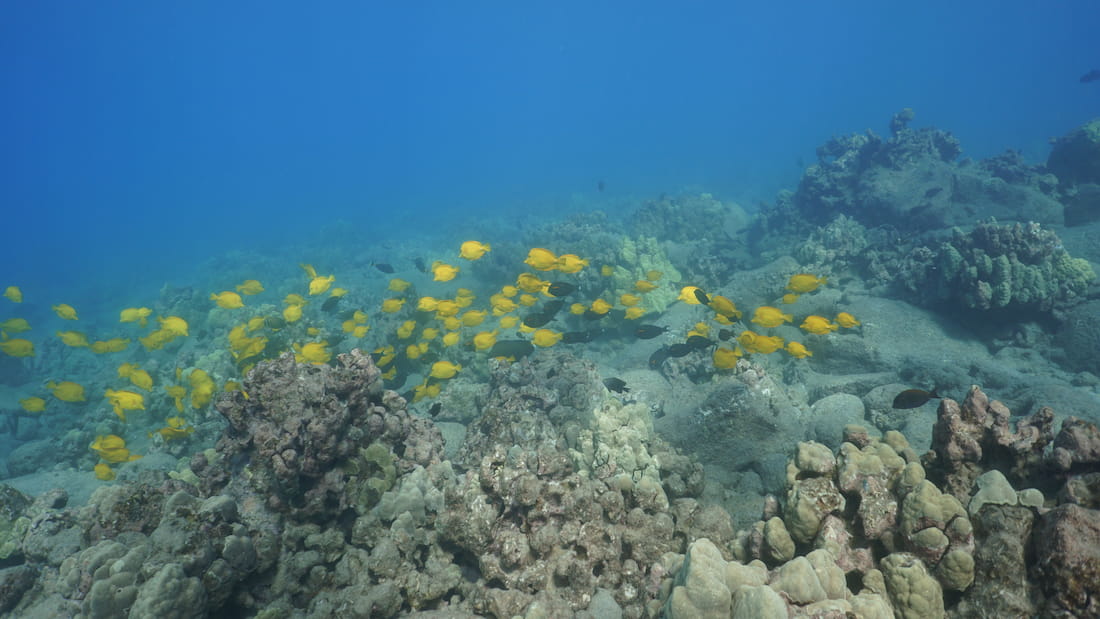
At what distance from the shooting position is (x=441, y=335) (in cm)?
1210

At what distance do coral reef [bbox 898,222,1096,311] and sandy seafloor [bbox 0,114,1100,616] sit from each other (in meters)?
0.07

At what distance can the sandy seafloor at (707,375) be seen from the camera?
151 inches

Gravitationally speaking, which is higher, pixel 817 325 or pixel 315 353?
pixel 315 353

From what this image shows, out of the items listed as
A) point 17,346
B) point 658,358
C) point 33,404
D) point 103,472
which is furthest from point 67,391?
point 658,358

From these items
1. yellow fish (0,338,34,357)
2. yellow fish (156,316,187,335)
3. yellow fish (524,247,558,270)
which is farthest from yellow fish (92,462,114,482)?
yellow fish (524,247,558,270)

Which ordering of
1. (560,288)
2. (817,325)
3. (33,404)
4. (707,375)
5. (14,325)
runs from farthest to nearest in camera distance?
(14,325) → (33,404) → (707,375) → (560,288) → (817,325)

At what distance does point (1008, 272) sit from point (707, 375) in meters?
6.86

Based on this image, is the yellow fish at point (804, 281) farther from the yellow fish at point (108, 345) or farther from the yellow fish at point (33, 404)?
the yellow fish at point (33, 404)

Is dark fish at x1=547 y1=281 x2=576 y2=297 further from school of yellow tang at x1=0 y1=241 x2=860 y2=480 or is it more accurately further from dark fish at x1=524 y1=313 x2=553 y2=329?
dark fish at x1=524 y1=313 x2=553 y2=329

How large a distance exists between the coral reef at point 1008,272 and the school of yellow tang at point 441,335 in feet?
9.02

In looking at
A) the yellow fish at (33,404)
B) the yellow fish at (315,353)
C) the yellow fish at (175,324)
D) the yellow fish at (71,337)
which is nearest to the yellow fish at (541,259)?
the yellow fish at (315,353)

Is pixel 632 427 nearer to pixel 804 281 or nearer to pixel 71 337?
pixel 804 281

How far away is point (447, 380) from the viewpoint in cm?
1072

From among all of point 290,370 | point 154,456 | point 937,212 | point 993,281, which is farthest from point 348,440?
point 937,212
